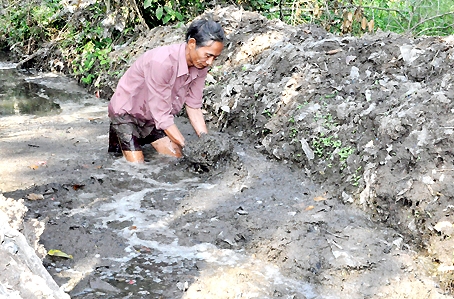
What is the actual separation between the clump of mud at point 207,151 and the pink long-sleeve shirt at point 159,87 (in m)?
0.34

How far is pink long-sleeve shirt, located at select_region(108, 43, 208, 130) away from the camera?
14.7ft

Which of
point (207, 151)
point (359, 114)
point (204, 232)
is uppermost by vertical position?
point (359, 114)

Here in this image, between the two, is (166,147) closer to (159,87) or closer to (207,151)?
(207,151)

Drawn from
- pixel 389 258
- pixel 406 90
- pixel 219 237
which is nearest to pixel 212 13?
pixel 406 90

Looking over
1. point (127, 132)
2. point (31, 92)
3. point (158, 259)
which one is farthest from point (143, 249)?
point (31, 92)

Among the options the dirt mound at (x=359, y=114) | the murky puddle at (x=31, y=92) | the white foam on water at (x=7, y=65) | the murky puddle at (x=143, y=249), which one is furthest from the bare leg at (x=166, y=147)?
the white foam on water at (x=7, y=65)

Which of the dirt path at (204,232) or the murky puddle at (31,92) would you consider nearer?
the dirt path at (204,232)

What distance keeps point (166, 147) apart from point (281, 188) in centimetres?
156

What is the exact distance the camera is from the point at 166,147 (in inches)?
212

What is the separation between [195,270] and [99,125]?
12.1 feet

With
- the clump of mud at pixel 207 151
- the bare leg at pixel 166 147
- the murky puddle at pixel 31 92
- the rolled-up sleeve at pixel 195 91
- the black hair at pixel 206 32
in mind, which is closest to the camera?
the black hair at pixel 206 32

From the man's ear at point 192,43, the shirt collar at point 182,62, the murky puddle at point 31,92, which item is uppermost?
the man's ear at point 192,43

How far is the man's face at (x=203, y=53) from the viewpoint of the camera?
421 cm

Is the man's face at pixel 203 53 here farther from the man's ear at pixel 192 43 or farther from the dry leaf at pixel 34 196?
the dry leaf at pixel 34 196
